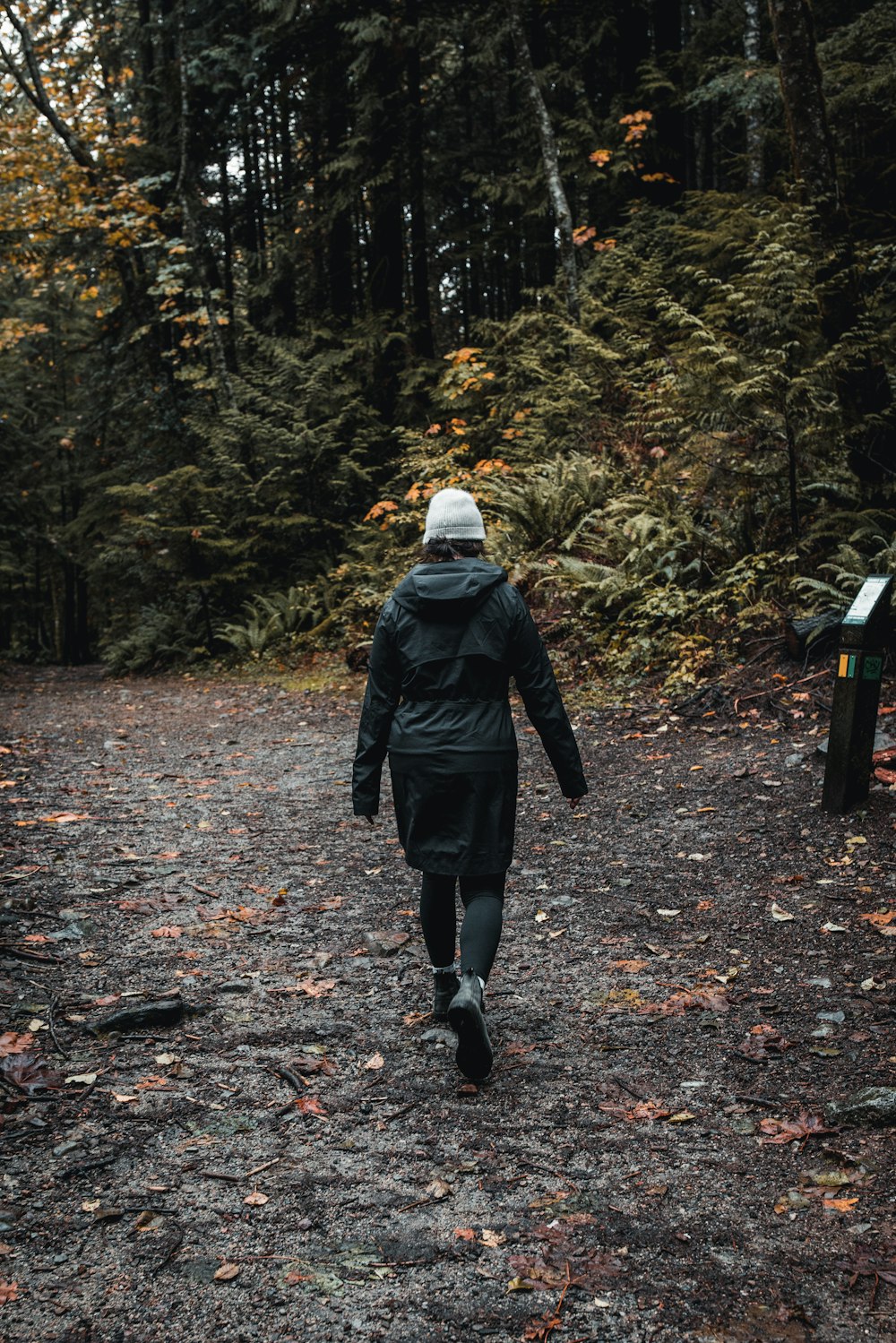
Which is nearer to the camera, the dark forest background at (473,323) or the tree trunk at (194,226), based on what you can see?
the dark forest background at (473,323)

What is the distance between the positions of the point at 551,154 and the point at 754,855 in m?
12.4

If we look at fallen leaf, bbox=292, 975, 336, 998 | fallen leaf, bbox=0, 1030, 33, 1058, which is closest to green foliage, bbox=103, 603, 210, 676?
fallen leaf, bbox=292, 975, 336, 998

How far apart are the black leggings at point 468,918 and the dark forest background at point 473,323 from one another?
17.7ft

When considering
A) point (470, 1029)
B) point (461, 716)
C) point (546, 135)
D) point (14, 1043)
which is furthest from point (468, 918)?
point (546, 135)

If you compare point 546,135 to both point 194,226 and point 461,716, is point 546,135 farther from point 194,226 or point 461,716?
point 461,716

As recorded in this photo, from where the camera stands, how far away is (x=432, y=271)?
2744 cm

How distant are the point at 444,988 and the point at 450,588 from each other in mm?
1762

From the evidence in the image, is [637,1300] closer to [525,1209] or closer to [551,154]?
[525,1209]

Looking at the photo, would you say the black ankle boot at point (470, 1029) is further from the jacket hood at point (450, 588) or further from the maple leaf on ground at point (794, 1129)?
the jacket hood at point (450, 588)

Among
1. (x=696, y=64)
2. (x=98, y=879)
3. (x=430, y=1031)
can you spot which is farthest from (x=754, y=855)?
(x=696, y=64)

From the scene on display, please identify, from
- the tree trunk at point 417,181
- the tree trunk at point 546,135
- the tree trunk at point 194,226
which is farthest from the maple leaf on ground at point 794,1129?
the tree trunk at point 417,181

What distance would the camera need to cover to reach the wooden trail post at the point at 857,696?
5793mm

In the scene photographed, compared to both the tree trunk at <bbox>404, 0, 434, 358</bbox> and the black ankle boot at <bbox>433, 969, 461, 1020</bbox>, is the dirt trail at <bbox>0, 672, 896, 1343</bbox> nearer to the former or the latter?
the black ankle boot at <bbox>433, 969, 461, 1020</bbox>

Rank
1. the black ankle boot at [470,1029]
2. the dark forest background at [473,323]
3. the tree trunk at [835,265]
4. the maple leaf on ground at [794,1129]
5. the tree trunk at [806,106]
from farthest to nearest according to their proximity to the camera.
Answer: the dark forest background at [473,323] < the tree trunk at [835,265] < the tree trunk at [806,106] < the black ankle boot at [470,1029] < the maple leaf on ground at [794,1129]
